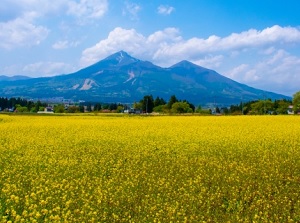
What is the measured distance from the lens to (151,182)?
10133mm

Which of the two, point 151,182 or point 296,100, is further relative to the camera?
point 296,100

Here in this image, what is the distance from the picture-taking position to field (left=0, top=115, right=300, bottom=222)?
7.55 m

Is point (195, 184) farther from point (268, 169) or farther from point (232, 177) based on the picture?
point (268, 169)

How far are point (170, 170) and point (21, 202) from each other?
4681 mm

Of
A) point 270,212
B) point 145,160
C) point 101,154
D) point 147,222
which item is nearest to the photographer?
point 147,222

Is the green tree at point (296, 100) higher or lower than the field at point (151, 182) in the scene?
higher

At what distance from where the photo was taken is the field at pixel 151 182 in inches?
297

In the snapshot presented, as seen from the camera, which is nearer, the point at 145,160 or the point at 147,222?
the point at 147,222

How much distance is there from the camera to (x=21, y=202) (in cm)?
805

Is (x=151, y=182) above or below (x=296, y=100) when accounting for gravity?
below

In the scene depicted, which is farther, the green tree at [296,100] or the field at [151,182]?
the green tree at [296,100]

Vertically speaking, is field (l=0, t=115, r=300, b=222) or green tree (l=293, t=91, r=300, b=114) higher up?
green tree (l=293, t=91, r=300, b=114)

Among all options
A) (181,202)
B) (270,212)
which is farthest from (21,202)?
(270,212)

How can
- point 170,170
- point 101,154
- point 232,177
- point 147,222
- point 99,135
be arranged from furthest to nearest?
point 99,135 → point 101,154 → point 170,170 → point 232,177 → point 147,222
